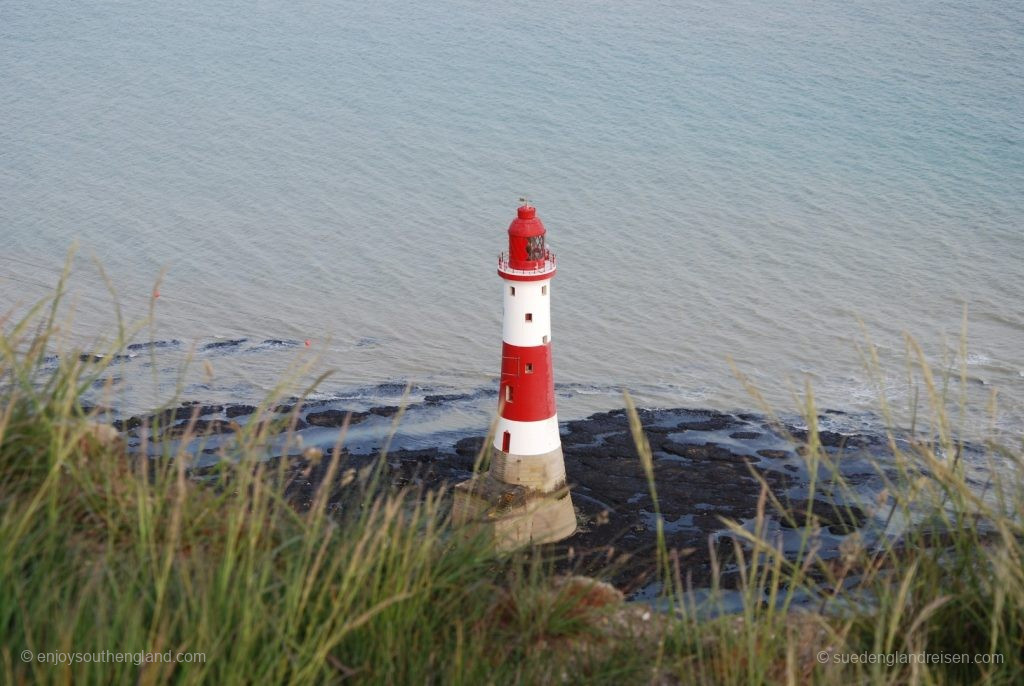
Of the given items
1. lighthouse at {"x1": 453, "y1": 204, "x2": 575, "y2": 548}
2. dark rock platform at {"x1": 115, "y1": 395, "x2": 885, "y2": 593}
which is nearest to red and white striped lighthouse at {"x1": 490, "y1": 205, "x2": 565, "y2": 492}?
lighthouse at {"x1": 453, "y1": 204, "x2": 575, "y2": 548}

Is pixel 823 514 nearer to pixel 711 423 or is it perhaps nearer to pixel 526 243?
pixel 711 423

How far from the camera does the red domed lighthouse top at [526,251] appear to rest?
15.6 m

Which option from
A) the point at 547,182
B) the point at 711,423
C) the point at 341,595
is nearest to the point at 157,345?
the point at 711,423

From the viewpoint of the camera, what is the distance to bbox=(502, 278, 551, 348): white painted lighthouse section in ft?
51.6

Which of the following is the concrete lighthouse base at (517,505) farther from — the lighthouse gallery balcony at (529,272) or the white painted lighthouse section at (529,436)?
the lighthouse gallery balcony at (529,272)

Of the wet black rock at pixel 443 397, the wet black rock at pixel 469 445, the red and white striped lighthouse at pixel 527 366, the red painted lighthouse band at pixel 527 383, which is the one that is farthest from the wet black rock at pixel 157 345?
the red painted lighthouse band at pixel 527 383

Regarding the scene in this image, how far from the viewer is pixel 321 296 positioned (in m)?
30.8

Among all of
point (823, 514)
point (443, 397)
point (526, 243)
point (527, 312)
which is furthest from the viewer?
point (443, 397)

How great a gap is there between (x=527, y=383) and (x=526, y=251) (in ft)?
6.00

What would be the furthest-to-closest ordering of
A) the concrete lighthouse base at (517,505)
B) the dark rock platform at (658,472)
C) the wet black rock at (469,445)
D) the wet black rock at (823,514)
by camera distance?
the wet black rock at (469,445) → the wet black rock at (823,514) → the dark rock platform at (658,472) → the concrete lighthouse base at (517,505)

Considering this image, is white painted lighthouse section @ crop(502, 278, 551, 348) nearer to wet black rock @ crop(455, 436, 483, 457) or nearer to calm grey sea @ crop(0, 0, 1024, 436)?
wet black rock @ crop(455, 436, 483, 457)

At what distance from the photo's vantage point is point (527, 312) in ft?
51.9

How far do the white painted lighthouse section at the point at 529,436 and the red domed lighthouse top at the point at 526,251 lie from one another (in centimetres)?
214

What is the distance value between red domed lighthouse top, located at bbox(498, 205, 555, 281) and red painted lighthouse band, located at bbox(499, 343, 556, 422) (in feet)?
3.28
